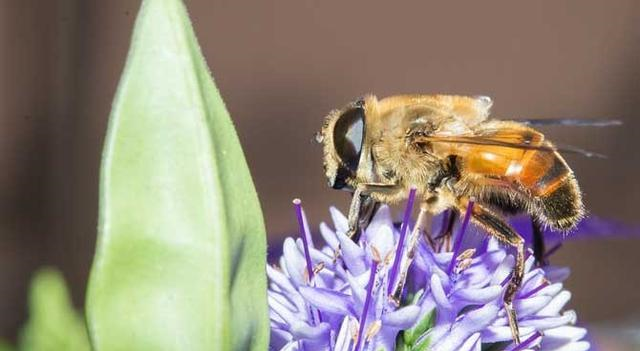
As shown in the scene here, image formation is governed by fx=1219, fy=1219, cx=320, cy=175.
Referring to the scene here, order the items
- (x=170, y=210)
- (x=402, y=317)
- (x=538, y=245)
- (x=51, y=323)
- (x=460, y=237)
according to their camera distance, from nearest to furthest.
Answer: (x=170, y=210)
(x=402, y=317)
(x=460, y=237)
(x=538, y=245)
(x=51, y=323)

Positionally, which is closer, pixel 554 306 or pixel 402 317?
pixel 402 317

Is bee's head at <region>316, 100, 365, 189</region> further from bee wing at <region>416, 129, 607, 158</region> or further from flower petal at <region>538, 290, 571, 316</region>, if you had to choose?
flower petal at <region>538, 290, 571, 316</region>

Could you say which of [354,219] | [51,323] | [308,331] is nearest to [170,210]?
[308,331]

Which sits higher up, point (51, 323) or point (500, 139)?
point (500, 139)

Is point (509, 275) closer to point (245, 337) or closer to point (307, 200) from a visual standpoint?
point (245, 337)

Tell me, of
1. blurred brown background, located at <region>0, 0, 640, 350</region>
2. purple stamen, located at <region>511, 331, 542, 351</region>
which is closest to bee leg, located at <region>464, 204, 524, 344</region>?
purple stamen, located at <region>511, 331, 542, 351</region>

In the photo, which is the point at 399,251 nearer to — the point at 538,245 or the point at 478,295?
the point at 478,295

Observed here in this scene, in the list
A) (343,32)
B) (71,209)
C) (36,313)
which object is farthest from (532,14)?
(36,313)
